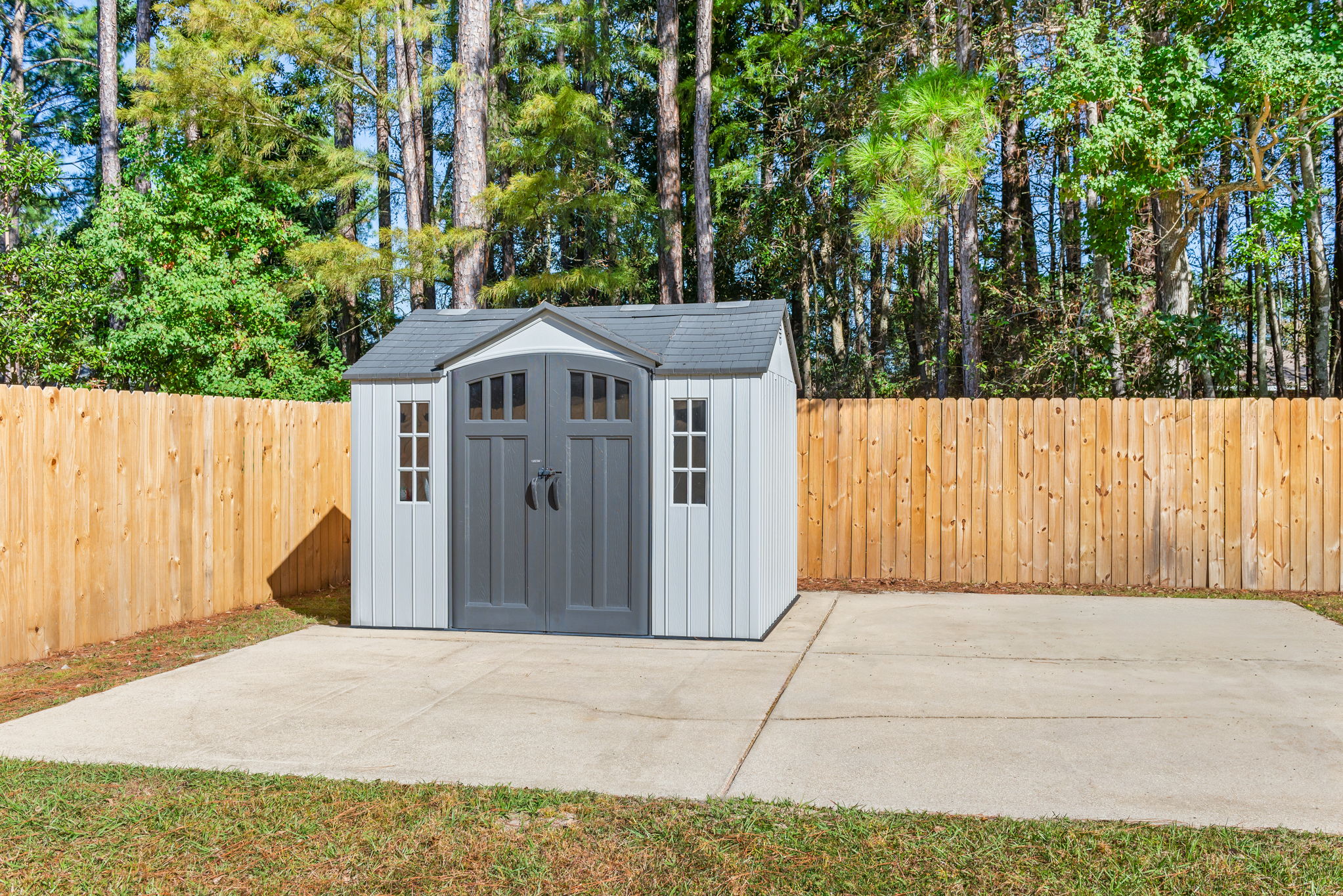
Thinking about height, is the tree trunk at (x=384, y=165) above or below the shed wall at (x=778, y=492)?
above

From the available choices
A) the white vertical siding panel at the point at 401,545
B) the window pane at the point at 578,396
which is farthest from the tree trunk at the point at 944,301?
the white vertical siding panel at the point at 401,545

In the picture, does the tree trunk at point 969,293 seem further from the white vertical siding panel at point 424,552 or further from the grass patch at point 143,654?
the grass patch at point 143,654

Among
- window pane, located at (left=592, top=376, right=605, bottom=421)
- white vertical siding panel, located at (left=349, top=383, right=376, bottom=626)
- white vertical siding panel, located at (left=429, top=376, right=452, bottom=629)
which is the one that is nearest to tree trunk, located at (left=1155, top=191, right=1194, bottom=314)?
window pane, located at (left=592, top=376, right=605, bottom=421)

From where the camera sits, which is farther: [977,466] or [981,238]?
[981,238]

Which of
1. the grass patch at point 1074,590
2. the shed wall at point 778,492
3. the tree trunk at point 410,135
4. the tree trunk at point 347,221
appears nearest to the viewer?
the shed wall at point 778,492

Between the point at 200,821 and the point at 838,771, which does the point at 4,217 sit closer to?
the point at 200,821

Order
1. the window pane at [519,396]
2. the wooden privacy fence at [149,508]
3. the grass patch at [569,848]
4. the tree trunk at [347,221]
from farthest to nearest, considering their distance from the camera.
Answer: the tree trunk at [347,221], the window pane at [519,396], the wooden privacy fence at [149,508], the grass patch at [569,848]

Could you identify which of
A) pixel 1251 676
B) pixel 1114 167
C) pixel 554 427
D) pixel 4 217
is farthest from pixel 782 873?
pixel 4 217

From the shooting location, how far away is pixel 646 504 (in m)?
7.16

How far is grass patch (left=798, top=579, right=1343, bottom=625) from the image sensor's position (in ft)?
29.1

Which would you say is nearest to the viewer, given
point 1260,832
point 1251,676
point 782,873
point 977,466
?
point 782,873

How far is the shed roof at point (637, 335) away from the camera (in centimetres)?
718

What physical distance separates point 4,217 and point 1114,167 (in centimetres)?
1271

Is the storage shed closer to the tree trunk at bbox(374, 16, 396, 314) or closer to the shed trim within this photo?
the shed trim
